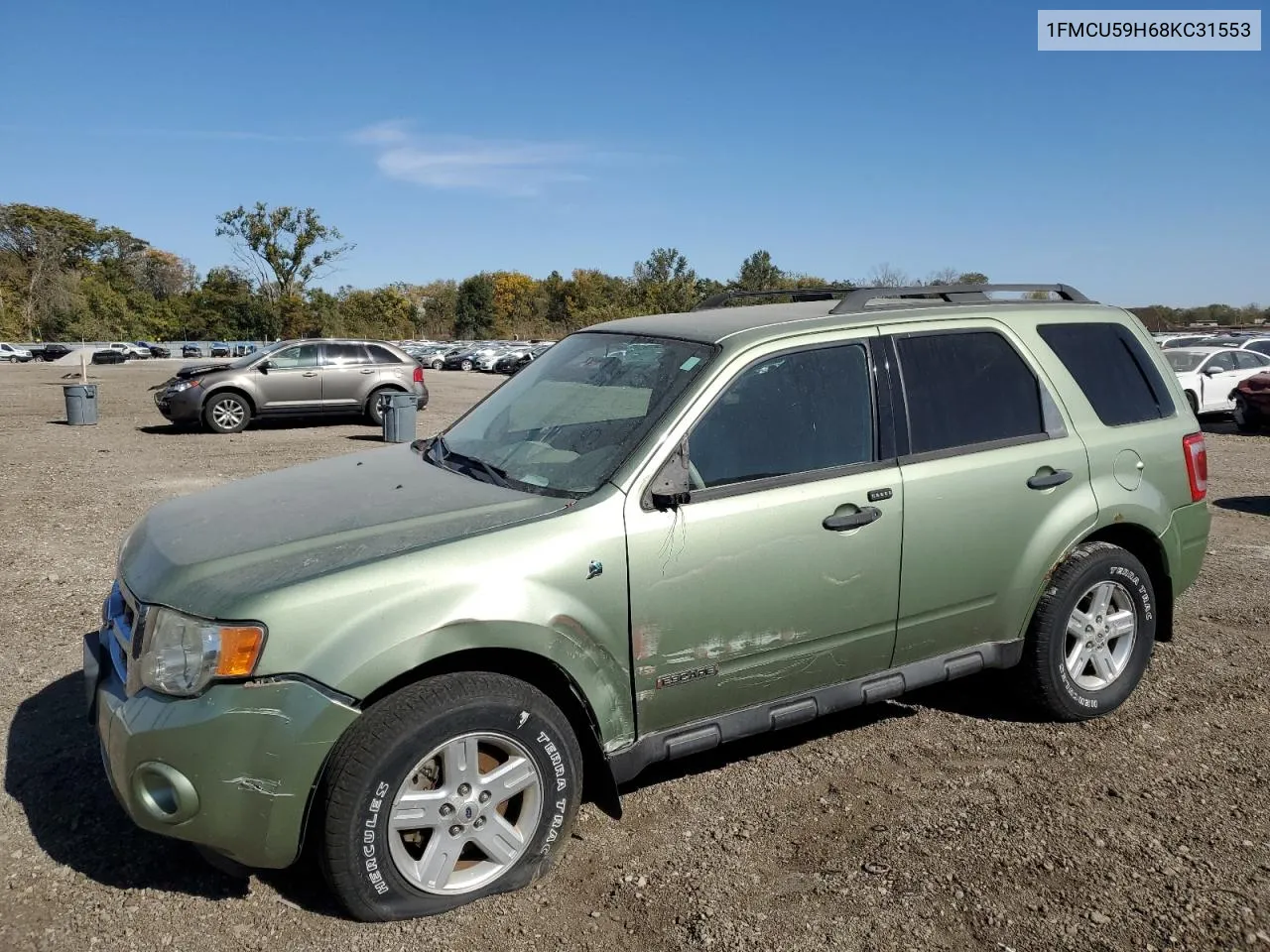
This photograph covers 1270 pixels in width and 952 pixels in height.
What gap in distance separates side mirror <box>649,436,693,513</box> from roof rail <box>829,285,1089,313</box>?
1.11m

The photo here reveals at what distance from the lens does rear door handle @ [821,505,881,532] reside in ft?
11.4

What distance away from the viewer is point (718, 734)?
334 centimetres

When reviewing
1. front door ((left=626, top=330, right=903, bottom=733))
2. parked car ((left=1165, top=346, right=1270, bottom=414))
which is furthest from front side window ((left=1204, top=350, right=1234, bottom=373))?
front door ((left=626, top=330, right=903, bottom=733))

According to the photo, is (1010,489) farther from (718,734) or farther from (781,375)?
(718,734)

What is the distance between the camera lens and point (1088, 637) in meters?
4.26

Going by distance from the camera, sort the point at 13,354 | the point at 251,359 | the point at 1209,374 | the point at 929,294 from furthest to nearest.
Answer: the point at 13,354 < the point at 1209,374 < the point at 251,359 < the point at 929,294

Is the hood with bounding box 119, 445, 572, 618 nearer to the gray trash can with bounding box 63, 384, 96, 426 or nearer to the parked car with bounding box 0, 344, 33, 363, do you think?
the gray trash can with bounding box 63, 384, 96, 426

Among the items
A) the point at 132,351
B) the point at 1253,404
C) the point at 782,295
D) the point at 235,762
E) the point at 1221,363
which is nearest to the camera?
the point at 235,762

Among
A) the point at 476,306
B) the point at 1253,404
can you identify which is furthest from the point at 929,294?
the point at 476,306

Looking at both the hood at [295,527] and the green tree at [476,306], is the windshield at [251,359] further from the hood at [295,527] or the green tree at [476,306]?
the green tree at [476,306]

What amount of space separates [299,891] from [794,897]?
1570 millimetres

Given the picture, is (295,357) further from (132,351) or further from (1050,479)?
(132,351)

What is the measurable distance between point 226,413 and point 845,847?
1547 cm

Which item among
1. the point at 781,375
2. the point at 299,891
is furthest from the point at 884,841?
the point at 299,891
